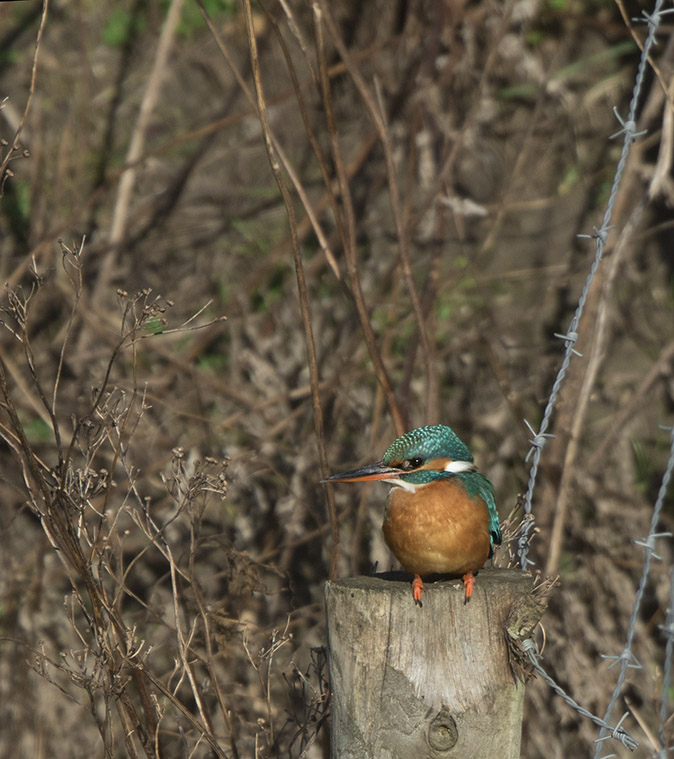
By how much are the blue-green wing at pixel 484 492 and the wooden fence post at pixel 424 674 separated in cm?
31

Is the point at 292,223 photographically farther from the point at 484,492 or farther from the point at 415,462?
the point at 484,492

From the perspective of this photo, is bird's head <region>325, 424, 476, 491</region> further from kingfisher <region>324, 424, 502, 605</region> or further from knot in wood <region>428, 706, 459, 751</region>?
knot in wood <region>428, 706, 459, 751</region>

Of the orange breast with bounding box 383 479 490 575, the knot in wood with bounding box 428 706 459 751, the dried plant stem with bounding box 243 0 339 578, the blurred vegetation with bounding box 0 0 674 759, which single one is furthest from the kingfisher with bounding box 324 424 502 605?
the blurred vegetation with bounding box 0 0 674 759

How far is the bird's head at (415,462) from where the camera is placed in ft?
→ 7.07

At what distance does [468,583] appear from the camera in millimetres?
1901

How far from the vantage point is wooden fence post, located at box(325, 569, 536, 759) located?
1.78 m

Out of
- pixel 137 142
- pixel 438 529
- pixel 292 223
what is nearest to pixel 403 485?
pixel 438 529

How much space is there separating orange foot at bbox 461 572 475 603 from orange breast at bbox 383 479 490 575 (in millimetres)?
23

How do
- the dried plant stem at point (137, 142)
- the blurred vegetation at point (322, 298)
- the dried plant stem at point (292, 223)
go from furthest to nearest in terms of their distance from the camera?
1. the dried plant stem at point (137, 142)
2. the blurred vegetation at point (322, 298)
3. the dried plant stem at point (292, 223)

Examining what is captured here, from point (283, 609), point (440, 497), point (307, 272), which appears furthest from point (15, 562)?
point (440, 497)

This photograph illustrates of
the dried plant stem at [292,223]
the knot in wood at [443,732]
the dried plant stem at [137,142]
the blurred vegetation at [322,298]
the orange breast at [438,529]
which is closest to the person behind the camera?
the knot in wood at [443,732]

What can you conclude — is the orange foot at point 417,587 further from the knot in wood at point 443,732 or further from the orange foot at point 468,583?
the knot in wood at point 443,732

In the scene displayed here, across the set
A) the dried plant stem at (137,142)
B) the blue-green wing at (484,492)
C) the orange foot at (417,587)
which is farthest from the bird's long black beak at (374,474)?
the dried plant stem at (137,142)

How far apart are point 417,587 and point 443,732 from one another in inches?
10.8
